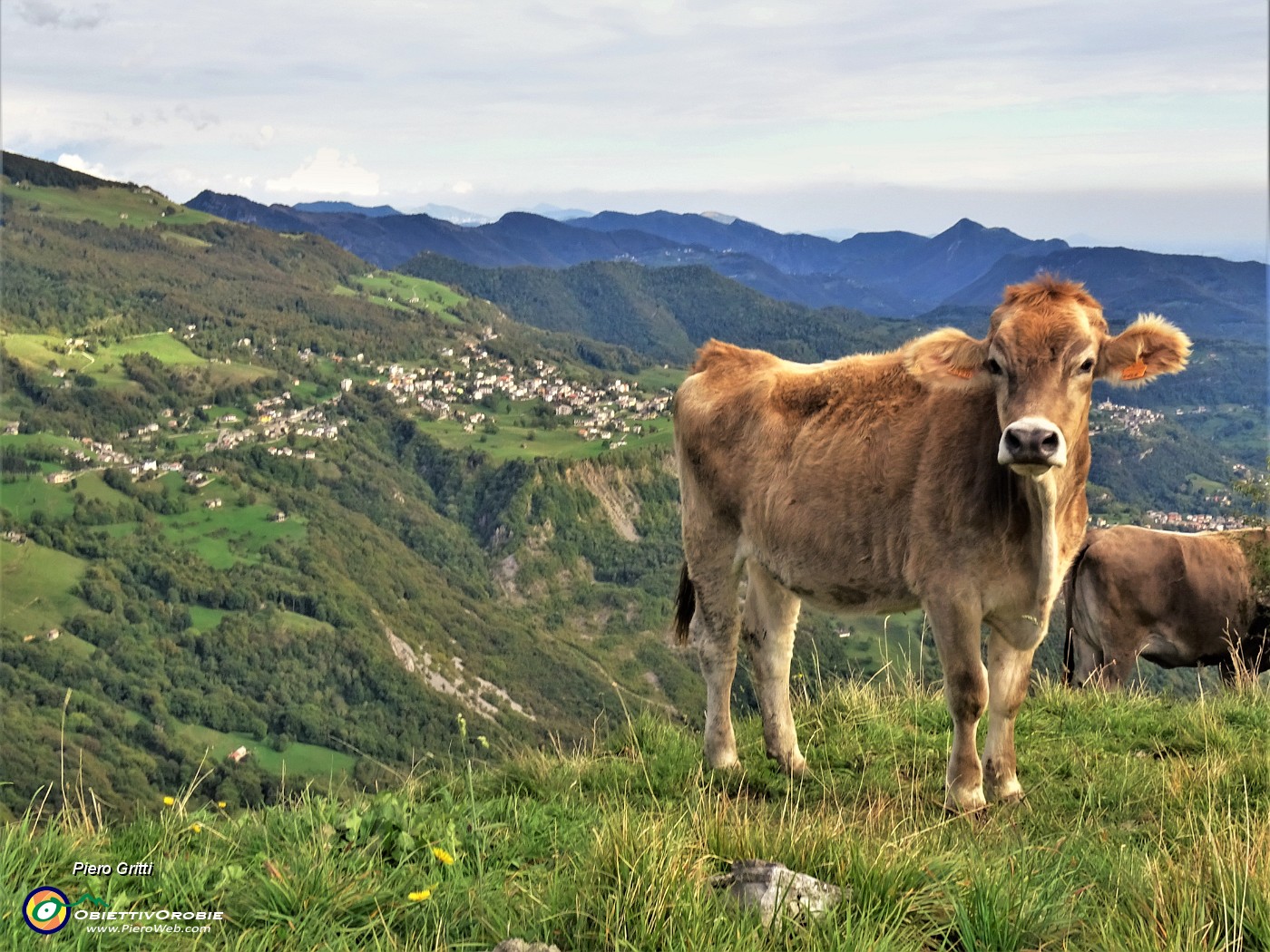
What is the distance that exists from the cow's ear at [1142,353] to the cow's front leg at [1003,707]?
5.75 ft

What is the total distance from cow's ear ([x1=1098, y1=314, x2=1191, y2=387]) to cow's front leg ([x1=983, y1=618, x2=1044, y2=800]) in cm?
175

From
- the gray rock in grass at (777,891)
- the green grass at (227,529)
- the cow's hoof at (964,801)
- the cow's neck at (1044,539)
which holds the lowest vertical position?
the green grass at (227,529)

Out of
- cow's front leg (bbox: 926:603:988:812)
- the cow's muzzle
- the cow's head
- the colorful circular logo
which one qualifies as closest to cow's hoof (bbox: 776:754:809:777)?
cow's front leg (bbox: 926:603:988:812)

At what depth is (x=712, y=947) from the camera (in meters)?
3.45

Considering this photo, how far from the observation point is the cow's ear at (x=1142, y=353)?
20.2ft

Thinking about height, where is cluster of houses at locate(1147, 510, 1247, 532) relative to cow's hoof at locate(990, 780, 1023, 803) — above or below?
below

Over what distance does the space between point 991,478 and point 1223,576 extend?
8.86 m

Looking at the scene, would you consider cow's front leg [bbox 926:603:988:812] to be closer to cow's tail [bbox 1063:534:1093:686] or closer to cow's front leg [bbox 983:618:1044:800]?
cow's front leg [bbox 983:618:1044:800]

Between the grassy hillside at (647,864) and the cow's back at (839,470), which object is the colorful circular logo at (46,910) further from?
the cow's back at (839,470)

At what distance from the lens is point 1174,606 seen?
13.2 m

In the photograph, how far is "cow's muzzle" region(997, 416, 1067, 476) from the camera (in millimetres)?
5344

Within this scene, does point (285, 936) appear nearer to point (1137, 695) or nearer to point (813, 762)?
point (813, 762)

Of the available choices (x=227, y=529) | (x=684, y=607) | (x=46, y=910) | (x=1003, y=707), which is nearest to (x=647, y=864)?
(x=46, y=910)
